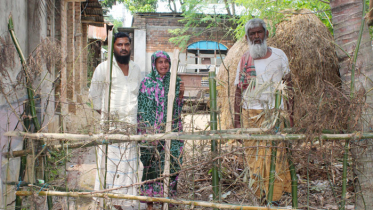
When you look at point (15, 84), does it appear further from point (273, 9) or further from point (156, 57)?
point (273, 9)

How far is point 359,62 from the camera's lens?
2.90m

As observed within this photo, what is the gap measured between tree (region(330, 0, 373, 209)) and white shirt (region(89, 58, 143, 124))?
2125 millimetres

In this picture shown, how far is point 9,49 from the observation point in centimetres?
255

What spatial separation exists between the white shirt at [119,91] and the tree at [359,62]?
6.97ft

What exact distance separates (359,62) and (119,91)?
2.38 metres

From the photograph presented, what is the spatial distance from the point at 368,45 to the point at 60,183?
288 centimetres

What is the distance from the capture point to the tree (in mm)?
2666

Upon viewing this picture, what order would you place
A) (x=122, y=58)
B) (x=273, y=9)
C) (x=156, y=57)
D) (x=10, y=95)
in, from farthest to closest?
1. (x=273, y=9)
2. (x=122, y=58)
3. (x=156, y=57)
4. (x=10, y=95)

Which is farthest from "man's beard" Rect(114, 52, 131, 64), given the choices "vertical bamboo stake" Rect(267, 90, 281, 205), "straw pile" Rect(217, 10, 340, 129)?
"straw pile" Rect(217, 10, 340, 129)

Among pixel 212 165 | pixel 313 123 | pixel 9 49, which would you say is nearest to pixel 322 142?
pixel 313 123

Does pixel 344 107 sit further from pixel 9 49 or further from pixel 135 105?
pixel 9 49

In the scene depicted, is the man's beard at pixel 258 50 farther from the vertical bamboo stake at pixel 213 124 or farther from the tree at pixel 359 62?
the vertical bamboo stake at pixel 213 124

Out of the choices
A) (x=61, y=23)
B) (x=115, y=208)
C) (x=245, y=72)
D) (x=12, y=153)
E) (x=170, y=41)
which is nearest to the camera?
(x=12, y=153)

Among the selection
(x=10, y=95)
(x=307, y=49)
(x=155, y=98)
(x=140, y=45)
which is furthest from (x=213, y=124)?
(x=140, y=45)
